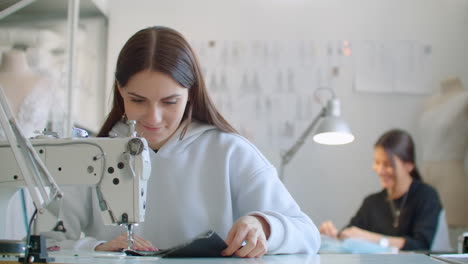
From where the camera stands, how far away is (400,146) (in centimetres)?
339

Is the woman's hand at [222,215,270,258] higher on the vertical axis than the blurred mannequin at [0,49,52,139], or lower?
lower

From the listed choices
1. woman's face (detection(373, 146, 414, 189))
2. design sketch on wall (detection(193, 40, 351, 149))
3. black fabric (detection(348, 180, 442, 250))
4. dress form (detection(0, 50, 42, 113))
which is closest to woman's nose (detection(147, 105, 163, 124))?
dress form (detection(0, 50, 42, 113))

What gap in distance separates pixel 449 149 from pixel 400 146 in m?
0.32

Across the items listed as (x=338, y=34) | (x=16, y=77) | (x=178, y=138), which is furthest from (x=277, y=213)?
(x=338, y=34)

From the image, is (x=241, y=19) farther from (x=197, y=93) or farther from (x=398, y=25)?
(x=197, y=93)

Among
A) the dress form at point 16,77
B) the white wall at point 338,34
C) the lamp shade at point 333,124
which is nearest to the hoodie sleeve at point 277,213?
the dress form at point 16,77

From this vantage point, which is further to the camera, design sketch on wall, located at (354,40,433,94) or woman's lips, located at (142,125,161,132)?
design sketch on wall, located at (354,40,433,94)

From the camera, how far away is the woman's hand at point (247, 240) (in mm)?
1075

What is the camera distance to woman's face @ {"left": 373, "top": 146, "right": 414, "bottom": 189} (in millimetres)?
3338

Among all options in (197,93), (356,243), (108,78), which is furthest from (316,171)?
(197,93)

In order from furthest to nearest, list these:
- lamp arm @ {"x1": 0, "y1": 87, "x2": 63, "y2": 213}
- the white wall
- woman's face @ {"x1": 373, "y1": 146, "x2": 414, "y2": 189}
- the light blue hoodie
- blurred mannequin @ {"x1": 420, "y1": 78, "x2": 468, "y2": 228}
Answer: the white wall → blurred mannequin @ {"x1": 420, "y1": 78, "x2": 468, "y2": 228} → woman's face @ {"x1": 373, "y1": 146, "x2": 414, "y2": 189} → the light blue hoodie → lamp arm @ {"x1": 0, "y1": 87, "x2": 63, "y2": 213}

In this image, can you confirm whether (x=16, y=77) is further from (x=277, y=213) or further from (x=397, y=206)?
(x=397, y=206)

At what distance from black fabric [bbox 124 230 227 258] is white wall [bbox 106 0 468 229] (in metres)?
2.61

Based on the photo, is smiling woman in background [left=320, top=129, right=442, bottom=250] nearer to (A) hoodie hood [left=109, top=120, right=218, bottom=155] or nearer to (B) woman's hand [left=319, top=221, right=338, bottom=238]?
(B) woman's hand [left=319, top=221, right=338, bottom=238]
